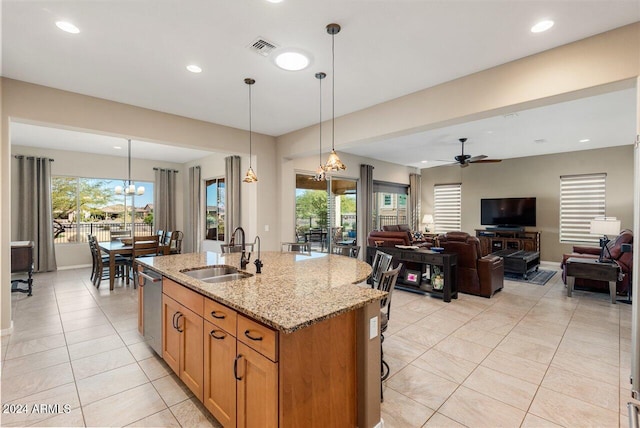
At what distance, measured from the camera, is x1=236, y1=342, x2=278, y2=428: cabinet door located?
1438 mm

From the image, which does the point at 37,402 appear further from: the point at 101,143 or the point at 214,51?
the point at 101,143

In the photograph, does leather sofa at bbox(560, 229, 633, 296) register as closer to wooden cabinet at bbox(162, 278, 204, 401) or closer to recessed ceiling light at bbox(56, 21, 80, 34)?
wooden cabinet at bbox(162, 278, 204, 401)

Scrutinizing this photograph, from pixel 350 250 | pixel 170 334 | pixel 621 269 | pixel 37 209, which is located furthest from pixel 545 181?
pixel 37 209

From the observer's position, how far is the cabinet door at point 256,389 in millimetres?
1438

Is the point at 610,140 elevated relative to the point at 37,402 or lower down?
elevated

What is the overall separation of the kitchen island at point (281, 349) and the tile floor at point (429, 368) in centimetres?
43

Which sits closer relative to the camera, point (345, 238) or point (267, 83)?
point (267, 83)

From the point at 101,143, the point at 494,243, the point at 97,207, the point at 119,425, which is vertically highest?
the point at 101,143

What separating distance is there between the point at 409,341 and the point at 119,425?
2716mm

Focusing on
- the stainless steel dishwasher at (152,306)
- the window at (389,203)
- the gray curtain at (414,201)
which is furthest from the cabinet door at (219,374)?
the gray curtain at (414,201)

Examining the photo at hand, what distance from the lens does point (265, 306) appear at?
5.32 ft

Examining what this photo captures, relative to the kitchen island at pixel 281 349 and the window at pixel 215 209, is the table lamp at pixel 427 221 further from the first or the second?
the kitchen island at pixel 281 349

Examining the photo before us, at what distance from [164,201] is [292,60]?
7285 mm

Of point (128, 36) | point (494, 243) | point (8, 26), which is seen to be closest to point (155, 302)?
point (128, 36)
